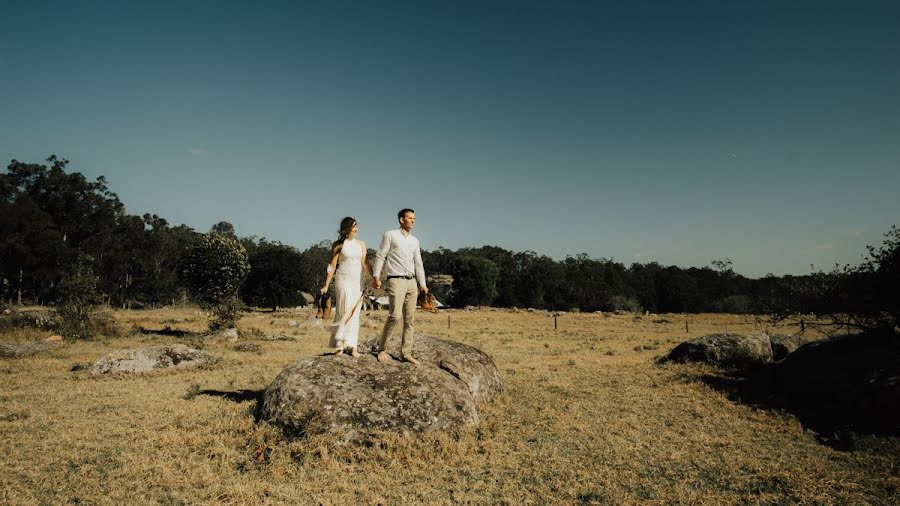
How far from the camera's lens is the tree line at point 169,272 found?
58219 mm

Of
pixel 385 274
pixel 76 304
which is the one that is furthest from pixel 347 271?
pixel 76 304

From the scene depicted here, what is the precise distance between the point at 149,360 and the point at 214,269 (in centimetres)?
1623

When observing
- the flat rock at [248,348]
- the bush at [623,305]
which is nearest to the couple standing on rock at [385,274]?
the flat rock at [248,348]

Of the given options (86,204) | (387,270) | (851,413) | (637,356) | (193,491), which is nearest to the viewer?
(193,491)

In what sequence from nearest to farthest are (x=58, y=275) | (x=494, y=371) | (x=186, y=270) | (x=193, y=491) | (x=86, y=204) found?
1. (x=193, y=491)
2. (x=494, y=371)
3. (x=186, y=270)
4. (x=58, y=275)
5. (x=86, y=204)

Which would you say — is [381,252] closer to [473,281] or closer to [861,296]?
[861,296]

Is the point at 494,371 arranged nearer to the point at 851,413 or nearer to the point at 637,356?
the point at 851,413

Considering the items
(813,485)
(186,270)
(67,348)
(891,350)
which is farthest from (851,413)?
(186,270)

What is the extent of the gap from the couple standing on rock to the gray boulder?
15781 mm

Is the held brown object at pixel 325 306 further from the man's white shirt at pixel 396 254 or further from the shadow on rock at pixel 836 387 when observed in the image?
the shadow on rock at pixel 836 387

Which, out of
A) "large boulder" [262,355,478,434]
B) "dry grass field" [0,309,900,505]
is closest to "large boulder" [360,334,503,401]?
"dry grass field" [0,309,900,505]

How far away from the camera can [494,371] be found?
11.9 metres

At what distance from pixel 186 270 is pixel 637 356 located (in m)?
30.4

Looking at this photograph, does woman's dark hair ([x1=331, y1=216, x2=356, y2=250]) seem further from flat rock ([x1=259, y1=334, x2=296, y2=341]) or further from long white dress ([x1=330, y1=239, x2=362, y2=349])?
flat rock ([x1=259, y1=334, x2=296, y2=341])
